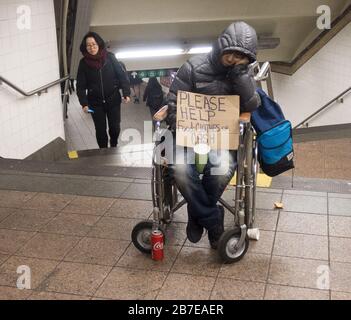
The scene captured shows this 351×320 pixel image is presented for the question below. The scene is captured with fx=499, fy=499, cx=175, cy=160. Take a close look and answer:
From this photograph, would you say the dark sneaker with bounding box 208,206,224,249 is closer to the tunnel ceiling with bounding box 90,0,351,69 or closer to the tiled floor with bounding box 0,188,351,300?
the tiled floor with bounding box 0,188,351,300

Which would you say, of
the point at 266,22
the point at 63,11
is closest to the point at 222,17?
the point at 266,22

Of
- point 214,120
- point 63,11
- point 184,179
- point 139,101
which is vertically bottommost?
point 139,101

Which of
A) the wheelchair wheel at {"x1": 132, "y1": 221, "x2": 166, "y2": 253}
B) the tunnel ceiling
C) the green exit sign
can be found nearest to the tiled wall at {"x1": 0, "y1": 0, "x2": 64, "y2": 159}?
the tunnel ceiling

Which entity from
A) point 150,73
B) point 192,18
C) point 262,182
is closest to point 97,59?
point 262,182

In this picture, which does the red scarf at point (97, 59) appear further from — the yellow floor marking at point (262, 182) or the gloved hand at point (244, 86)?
the gloved hand at point (244, 86)

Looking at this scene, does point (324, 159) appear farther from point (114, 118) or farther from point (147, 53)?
point (147, 53)

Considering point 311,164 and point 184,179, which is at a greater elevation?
point 184,179

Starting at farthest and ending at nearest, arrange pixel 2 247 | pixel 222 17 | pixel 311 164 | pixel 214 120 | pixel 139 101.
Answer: pixel 139 101, pixel 222 17, pixel 311 164, pixel 2 247, pixel 214 120

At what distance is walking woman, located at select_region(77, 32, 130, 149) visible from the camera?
5332 mm

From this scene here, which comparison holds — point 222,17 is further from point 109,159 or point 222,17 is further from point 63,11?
point 109,159

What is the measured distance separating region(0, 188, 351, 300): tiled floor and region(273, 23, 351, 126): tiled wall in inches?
197

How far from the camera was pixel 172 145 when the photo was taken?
3.13 metres
